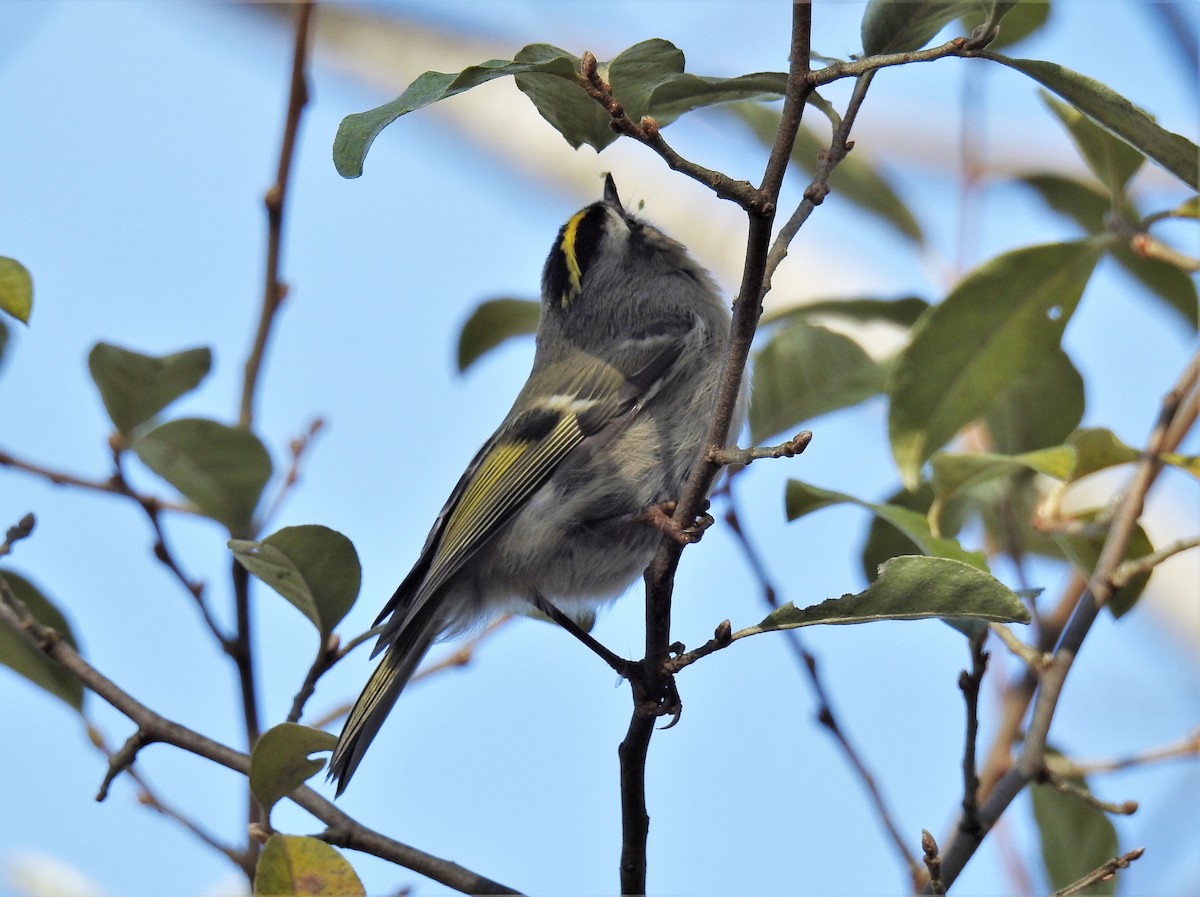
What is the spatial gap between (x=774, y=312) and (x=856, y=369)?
256 millimetres

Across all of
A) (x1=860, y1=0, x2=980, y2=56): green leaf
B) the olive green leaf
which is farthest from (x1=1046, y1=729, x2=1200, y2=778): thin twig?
(x1=860, y1=0, x2=980, y2=56): green leaf

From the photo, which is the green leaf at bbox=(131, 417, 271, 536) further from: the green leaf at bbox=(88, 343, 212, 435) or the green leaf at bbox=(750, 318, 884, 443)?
the green leaf at bbox=(750, 318, 884, 443)

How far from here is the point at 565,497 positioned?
2.16 meters

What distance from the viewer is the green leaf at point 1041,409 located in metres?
2.21

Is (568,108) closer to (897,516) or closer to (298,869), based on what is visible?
(897,516)

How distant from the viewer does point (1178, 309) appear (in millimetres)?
2309

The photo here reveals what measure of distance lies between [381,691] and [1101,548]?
1.11 m

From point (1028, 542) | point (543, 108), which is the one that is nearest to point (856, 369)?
point (1028, 542)

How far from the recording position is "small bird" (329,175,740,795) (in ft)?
6.88

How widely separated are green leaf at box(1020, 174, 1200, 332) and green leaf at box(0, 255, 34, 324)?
1.67 meters

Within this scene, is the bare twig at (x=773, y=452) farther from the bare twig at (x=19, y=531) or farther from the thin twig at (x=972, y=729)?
the bare twig at (x=19, y=531)

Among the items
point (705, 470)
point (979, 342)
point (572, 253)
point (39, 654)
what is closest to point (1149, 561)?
point (979, 342)

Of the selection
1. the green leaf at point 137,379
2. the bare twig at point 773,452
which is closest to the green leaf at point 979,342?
the bare twig at point 773,452

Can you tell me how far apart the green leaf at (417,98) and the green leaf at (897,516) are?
73 cm
